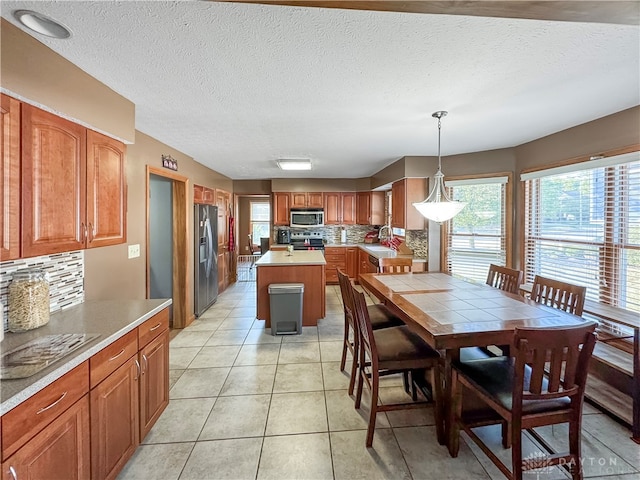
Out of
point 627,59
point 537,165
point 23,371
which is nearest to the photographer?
point 23,371

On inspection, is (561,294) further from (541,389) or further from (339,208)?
(339,208)

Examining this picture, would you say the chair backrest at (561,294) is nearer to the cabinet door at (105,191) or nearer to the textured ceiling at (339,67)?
the textured ceiling at (339,67)

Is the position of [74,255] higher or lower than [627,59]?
lower

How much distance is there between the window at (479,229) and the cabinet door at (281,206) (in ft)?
11.2

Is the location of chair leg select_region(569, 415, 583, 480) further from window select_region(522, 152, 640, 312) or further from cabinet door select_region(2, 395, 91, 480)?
cabinet door select_region(2, 395, 91, 480)

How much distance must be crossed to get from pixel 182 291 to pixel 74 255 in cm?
194

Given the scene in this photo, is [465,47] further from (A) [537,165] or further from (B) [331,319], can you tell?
(B) [331,319]


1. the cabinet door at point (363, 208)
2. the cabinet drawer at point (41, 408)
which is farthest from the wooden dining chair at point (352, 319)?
the cabinet door at point (363, 208)

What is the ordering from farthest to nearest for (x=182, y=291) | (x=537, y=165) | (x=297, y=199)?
(x=297, y=199)
(x=182, y=291)
(x=537, y=165)

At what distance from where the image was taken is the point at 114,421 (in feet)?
4.87

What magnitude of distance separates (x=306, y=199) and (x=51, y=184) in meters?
5.05

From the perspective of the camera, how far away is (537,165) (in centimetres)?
332

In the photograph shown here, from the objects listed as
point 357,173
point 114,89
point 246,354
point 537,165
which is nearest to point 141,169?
point 114,89

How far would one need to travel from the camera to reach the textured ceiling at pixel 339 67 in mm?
1341
